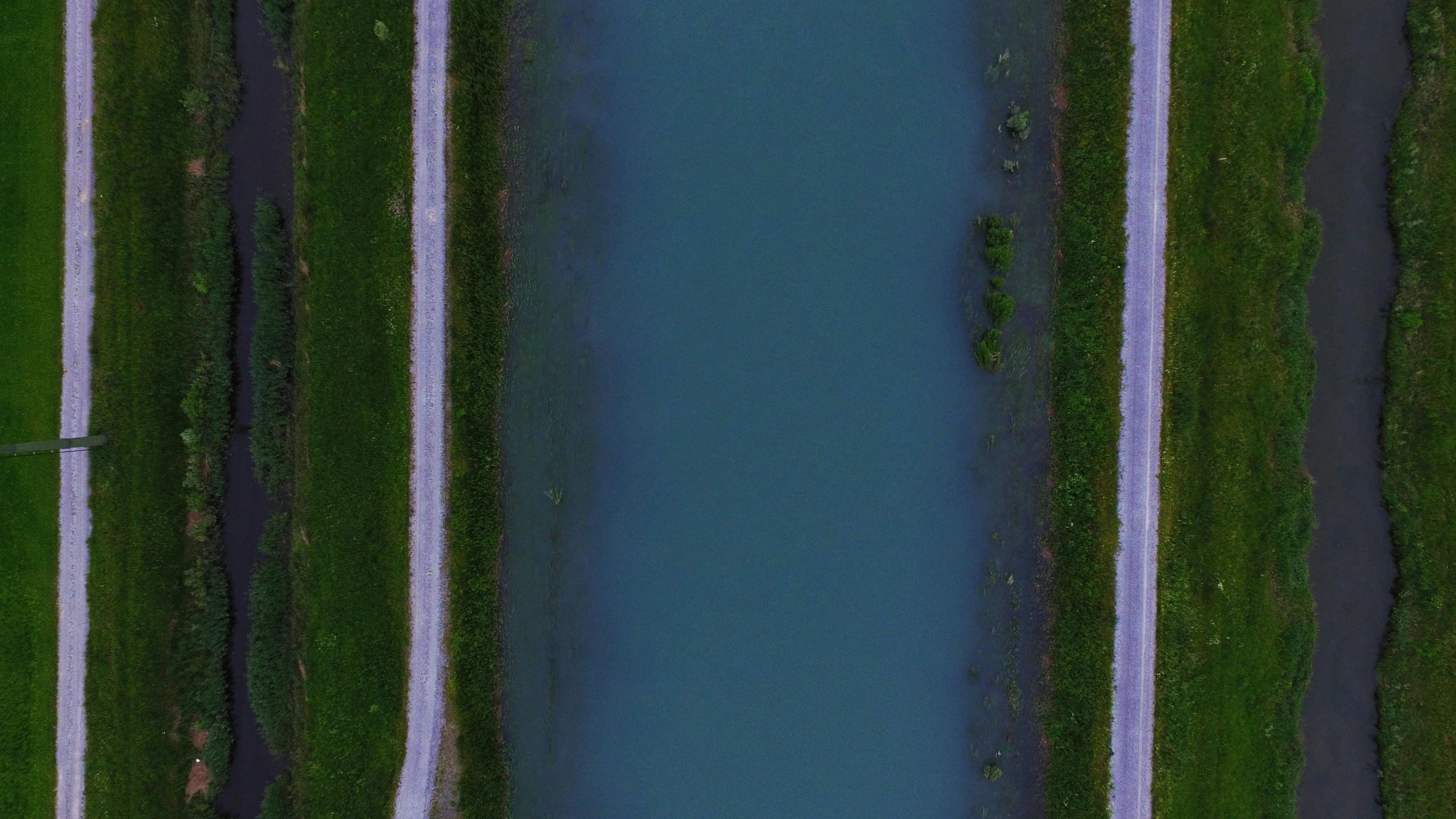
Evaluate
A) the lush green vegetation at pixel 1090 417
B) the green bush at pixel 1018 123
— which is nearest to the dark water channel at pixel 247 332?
the green bush at pixel 1018 123

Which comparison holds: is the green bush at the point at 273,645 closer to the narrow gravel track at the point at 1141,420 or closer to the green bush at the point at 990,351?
the green bush at the point at 990,351

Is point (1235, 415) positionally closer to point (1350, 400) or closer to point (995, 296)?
point (1350, 400)

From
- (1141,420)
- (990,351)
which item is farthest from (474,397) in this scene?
(1141,420)

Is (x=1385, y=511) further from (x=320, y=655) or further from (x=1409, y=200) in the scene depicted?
(x=320, y=655)

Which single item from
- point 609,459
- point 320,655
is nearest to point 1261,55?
point 609,459

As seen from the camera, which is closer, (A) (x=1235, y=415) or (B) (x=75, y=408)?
(A) (x=1235, y=415)

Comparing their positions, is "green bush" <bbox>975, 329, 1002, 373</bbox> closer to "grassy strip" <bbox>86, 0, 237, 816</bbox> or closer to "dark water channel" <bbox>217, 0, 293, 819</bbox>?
"dark water channel" <bbox>217, 0, 293, 819</bbox>
